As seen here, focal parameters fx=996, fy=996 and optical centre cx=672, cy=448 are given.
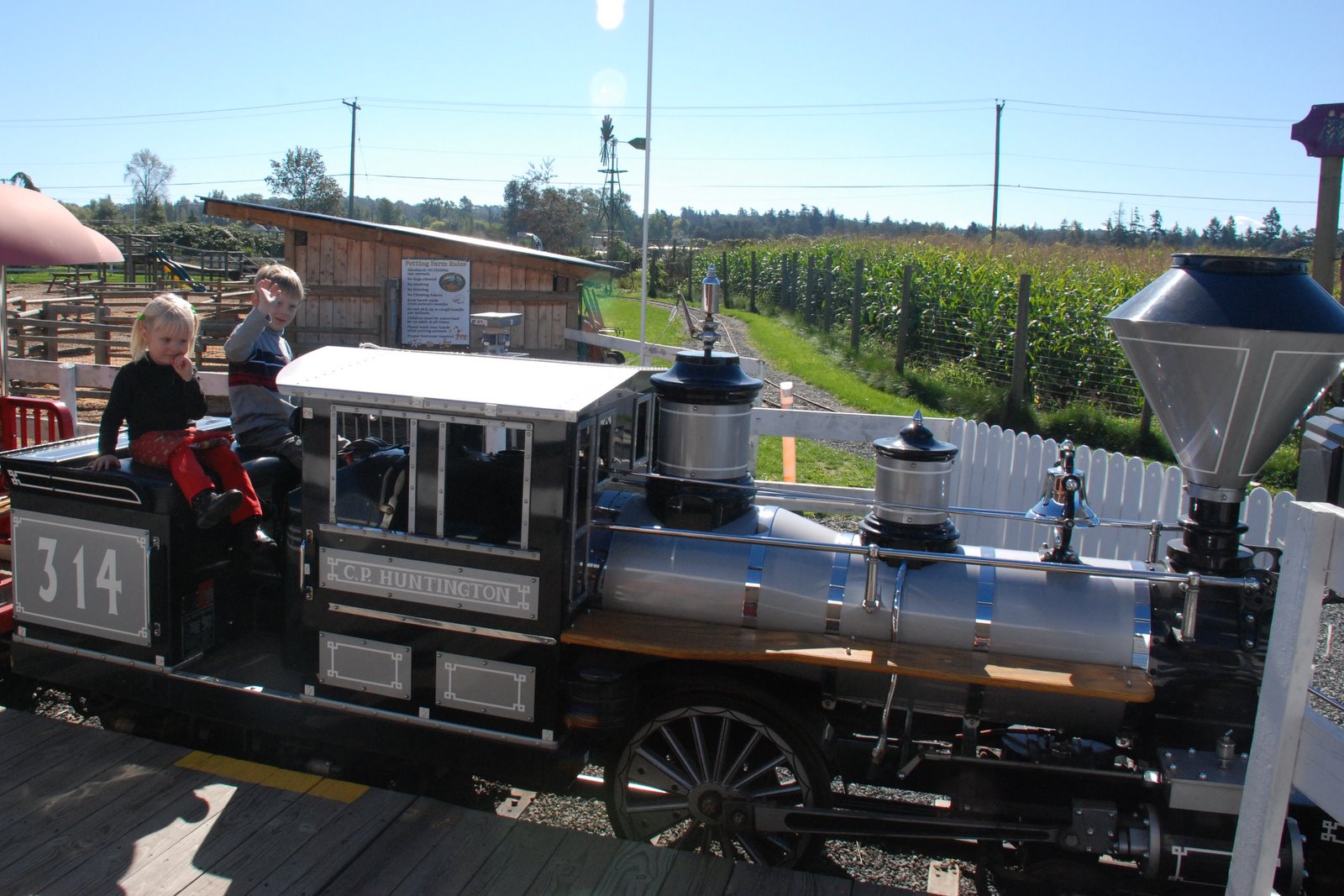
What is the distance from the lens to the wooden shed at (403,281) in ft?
41.5

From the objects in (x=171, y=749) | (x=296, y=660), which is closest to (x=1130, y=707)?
(x=296, y=660)

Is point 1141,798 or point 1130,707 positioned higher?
point 1130,707

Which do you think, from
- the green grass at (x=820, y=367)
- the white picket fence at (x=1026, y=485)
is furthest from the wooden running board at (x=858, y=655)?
the green grass at (x=820, y=367)

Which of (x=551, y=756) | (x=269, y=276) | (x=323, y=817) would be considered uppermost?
(x=269, y=276)

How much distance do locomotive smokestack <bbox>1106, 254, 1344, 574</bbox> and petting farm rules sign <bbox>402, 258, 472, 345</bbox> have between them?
32.8ft

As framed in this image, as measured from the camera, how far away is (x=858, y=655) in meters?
3.64

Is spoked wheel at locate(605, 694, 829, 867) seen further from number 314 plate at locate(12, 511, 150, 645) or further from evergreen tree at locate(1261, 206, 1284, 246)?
evergreen tree at locate(1261, 206, 1284, 246)

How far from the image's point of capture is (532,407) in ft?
12.2

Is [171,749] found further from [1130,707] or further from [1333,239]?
[1333,239]

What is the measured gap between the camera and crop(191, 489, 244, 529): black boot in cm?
443

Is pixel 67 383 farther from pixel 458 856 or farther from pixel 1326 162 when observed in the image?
pixel 1326 162

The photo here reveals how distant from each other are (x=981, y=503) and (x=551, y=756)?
215 inches

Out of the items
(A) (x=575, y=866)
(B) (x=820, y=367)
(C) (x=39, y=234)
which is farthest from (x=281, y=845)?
(B) (x=820, y=367)

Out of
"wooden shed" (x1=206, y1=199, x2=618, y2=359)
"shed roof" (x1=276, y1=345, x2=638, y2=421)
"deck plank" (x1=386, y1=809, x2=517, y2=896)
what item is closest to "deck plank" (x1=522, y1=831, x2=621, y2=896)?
"deck plank" (x1=386, y1=809, x2=517, y2=896)
